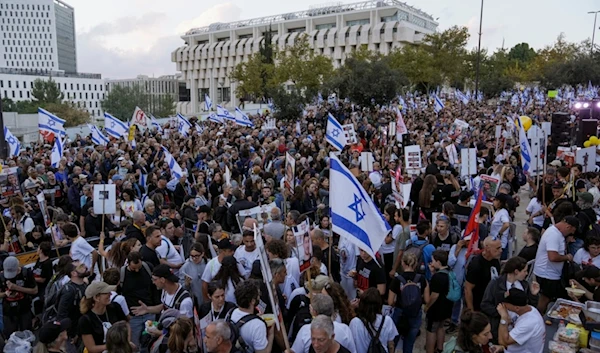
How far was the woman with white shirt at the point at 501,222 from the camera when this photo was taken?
7.71 metres

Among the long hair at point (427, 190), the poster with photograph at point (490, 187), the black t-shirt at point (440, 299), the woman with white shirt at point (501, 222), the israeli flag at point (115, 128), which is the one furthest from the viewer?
the israeli flag at point (115, 128)

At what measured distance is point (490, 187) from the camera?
954cm

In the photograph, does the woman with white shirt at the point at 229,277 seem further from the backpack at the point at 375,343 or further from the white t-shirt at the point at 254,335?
the backpack at the point at 375,343

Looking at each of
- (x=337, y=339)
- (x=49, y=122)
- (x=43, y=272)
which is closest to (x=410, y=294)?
(x=337, y=339)

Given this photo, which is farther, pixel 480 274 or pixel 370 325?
pixel 480 274

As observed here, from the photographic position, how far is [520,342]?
14.5 feet

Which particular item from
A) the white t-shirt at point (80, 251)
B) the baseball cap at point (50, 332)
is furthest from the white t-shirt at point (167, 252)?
the baseball cap at point (50, 332)

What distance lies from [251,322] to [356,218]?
1.51m

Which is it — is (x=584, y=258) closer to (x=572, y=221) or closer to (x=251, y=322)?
(x=572, y=221)

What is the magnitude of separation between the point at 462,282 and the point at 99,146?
13635 mm

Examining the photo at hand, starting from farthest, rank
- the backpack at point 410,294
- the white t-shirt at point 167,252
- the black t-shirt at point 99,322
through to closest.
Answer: the white t-shirt at point 167,252, the backpack at point 410,294, the black t-shirt at point 99,322

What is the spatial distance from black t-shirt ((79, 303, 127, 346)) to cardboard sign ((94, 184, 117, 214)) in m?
3.47

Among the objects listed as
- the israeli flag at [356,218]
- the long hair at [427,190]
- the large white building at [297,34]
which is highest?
the large white building at [297,34]

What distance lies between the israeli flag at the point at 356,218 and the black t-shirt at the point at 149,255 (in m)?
2.40
